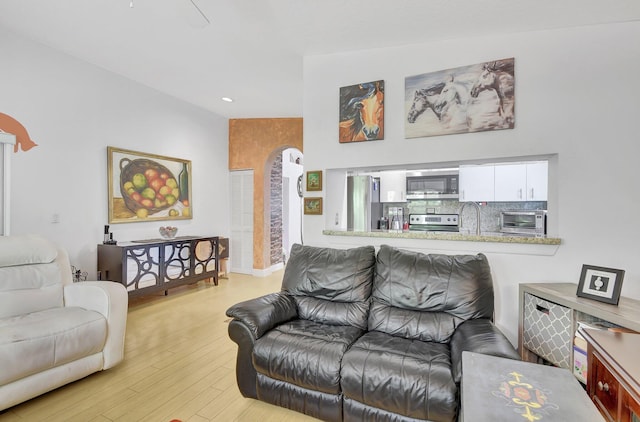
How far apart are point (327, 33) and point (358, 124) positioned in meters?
0.83

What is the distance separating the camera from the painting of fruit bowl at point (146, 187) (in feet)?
12.5

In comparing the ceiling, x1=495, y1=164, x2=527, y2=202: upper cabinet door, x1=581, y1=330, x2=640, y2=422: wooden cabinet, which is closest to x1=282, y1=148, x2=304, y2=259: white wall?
the ceiling

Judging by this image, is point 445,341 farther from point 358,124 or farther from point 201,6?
point 201,6

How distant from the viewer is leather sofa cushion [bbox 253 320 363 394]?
165 centimetres

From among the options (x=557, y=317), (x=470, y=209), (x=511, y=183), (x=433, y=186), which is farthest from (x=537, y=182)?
(x=557, y=317)

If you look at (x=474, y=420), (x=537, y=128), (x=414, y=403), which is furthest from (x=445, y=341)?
(x=537, y=128)

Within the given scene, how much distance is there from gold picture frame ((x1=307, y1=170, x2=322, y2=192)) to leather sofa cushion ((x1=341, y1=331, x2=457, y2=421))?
172 centimetres

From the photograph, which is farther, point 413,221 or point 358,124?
point 413,221

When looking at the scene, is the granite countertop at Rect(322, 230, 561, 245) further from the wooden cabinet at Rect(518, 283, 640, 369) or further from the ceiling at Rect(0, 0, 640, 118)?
the ceiling at Rect(0, 0, 640, 118)

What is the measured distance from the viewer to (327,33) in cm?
256

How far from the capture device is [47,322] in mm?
1973

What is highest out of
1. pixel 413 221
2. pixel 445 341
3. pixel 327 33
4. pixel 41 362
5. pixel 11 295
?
pixel 327 33

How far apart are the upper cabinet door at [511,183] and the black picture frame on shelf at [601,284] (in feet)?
7.63

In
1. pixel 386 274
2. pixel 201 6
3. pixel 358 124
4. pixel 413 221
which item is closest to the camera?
pixel 386 274
